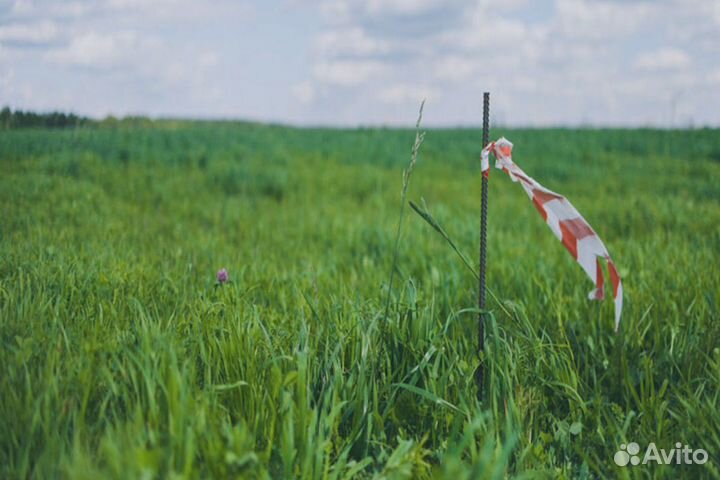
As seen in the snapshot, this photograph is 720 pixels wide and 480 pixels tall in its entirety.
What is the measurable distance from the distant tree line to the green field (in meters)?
0.28

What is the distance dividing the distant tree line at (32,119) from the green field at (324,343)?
276 millimetres

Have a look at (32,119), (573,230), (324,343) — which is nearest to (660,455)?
(573,230)

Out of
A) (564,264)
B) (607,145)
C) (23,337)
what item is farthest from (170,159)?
(607,145)

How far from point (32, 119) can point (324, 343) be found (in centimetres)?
378

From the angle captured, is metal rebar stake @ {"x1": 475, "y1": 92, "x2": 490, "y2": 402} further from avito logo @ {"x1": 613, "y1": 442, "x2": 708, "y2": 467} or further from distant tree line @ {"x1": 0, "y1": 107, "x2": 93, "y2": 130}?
distant tree line @ {"x1": 0, "y1": 107, "x2": 93, "y2": 130}

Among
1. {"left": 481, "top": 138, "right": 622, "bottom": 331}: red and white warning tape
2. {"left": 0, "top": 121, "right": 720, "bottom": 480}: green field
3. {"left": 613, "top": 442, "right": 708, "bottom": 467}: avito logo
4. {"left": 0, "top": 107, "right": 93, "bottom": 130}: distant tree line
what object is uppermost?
{"left": 0, "top": 107, "right": 93, "bottom": 130}: distant tree line

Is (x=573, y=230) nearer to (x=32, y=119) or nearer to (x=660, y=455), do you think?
(x=660, y=455)

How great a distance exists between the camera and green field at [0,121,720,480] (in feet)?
5.54

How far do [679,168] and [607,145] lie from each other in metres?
4.01

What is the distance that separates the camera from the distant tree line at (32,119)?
15.1 feet

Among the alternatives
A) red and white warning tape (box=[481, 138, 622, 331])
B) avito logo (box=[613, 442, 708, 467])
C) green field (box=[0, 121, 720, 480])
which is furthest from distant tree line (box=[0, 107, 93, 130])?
avito logo (box=[613, 442, 708, 467])

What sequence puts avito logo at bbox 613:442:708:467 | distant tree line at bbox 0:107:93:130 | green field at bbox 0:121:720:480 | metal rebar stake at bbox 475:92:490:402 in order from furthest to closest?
distant tree line at bbox 0:107:93:130 < metal rebar stake at bbox 475:92:490:402 < avito logo at bbox 613:442:708:467 < green field at bbox 0:121:720:480

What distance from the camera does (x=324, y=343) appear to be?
2.47 m

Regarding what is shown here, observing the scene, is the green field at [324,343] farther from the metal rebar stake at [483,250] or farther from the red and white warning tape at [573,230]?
the red and white warning tape at [573,230]
